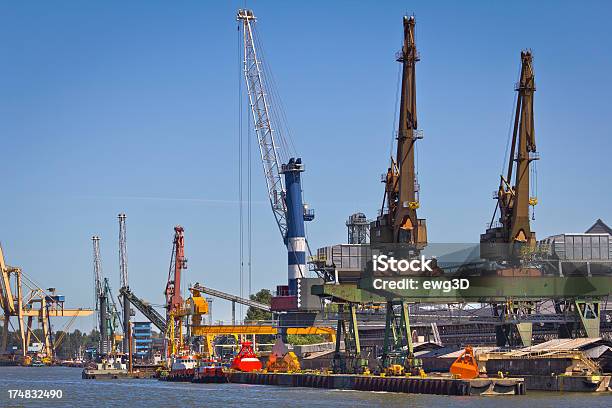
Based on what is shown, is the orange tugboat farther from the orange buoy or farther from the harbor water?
the orange buoy

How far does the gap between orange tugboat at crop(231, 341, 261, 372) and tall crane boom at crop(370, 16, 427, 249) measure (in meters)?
27.5

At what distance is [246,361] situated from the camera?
492 feet

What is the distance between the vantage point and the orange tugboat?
149 meters

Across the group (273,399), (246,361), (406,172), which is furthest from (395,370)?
(246,361)

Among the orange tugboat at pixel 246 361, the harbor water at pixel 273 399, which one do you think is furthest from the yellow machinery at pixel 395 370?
the orange tugboat at pixel 246 361

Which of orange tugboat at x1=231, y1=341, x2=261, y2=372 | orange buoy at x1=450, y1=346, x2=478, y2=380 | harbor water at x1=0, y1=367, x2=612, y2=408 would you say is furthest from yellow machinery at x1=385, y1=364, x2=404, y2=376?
orange tugboat at x1=231, y1=341, x2=261, y2=372

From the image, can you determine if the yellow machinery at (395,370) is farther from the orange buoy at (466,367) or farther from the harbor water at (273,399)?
the orange buoy at (466,367)

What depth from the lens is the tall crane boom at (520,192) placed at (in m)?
143

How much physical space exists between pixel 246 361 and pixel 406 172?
114 feet

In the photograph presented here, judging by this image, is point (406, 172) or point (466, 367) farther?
point (406, 172)

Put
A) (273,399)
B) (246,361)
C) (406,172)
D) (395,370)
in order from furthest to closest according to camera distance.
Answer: (246,361)
(406,172)
(395,370)
(273,399)

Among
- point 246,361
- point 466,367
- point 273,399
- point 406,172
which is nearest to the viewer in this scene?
point 466,367

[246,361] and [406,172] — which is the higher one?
[406,172]

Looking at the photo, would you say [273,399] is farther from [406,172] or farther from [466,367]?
[406,172]
